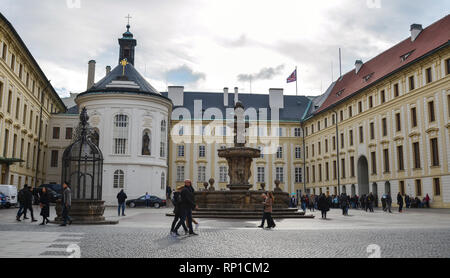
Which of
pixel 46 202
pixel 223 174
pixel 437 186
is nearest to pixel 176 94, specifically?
pixel 223 174

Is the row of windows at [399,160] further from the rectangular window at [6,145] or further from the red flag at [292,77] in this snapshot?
the rectangular window at [6,145]

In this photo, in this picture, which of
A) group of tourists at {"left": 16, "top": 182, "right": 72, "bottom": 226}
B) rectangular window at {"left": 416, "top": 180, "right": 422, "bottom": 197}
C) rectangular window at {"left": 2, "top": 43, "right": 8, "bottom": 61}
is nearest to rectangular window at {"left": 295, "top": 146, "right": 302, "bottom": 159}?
rectangular window at {"left": 416, "top": 180, "right": 422, "bottom": 197}

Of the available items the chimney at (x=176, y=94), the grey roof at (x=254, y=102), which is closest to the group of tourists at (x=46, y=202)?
the grey roof at (x=254, y=102)

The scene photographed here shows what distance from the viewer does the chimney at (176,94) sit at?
7031 centimetres

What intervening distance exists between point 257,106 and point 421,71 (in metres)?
36.0

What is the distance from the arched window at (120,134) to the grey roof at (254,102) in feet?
73.6

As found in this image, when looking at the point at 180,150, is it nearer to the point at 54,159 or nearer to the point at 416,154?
the point at 54,159

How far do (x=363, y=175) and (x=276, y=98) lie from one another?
26190 mm

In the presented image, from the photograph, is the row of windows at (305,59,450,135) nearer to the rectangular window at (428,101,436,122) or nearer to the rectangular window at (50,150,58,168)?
the rectangular window at (428,101,436,122)

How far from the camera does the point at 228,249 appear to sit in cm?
957

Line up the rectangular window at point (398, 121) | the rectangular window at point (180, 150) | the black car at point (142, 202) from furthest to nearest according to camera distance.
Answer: the rectangular window at point (180, 150)
the black car at point (142, 202)
the rectangular window at point (398, 121)

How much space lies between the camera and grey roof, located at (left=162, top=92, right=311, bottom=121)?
232 ft

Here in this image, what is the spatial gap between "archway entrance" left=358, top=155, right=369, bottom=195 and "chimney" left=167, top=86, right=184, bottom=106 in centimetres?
3194
